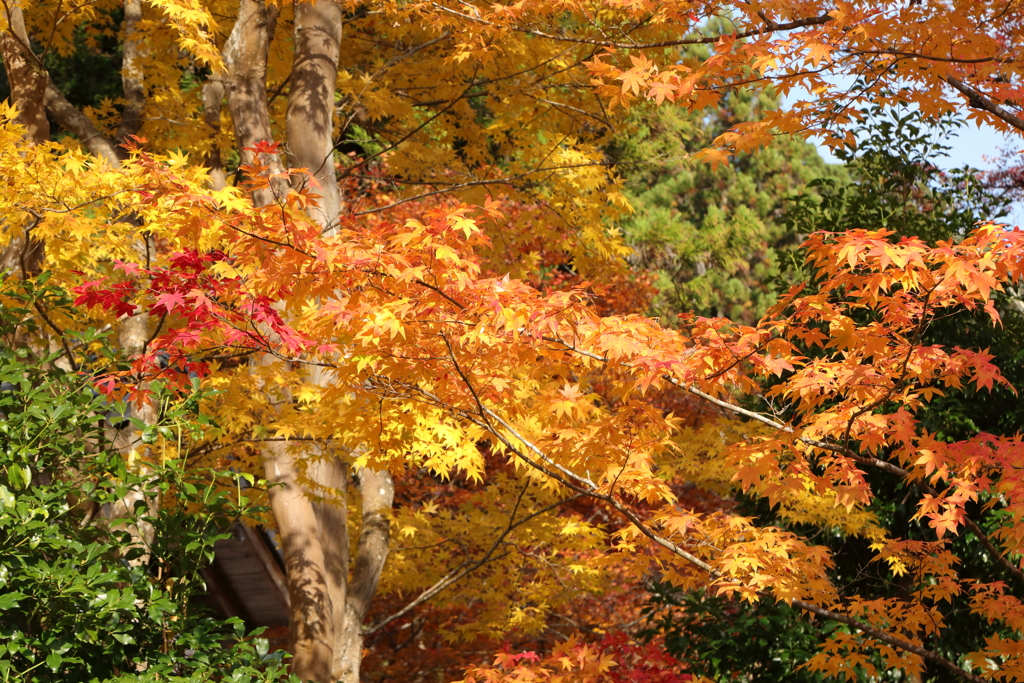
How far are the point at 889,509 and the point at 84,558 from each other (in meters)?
6.62

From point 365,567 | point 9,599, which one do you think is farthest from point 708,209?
point 9,599

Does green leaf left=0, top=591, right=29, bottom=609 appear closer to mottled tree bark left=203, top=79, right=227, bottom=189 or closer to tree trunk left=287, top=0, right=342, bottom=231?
tree trunk left=287, top=0, right=342, bottom=231

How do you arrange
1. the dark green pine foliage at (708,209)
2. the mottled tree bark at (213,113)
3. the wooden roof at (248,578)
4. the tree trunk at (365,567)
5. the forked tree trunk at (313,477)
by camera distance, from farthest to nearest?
the dark green pine foliage at (708,209), the wooden roof at (248,578), the mottled tree bark at (213,113), the tree trunk at (365,567), the forked tree trunk at (313,477)

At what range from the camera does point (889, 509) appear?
7848 millimetres

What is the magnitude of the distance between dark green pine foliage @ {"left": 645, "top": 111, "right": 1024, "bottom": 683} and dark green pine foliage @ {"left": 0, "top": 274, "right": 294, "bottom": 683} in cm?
396

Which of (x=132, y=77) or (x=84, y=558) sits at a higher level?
(x=132, y=77)

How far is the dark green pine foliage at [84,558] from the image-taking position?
147 inches

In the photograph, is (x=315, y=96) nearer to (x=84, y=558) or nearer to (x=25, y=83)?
(x=25, y=83)

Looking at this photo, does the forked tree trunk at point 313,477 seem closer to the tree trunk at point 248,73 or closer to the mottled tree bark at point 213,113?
the tree trunk at point 248,73

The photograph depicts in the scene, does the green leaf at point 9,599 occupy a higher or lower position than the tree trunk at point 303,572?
higher

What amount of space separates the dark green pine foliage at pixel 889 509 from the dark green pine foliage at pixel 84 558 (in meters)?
3.96

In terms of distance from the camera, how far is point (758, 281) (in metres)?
25.9

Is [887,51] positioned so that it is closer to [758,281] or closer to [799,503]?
[799,503]

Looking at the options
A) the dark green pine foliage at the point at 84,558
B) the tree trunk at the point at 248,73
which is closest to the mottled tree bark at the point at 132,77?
the tree trunk at the point at 248,73
